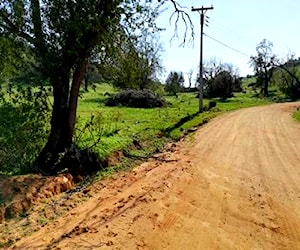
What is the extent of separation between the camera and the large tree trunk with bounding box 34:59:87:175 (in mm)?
12922

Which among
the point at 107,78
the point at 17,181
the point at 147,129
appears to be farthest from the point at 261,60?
the point at 17,181

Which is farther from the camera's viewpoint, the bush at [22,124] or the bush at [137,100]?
the bush at [137,100]

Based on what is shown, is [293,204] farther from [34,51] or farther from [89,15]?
[34,51]

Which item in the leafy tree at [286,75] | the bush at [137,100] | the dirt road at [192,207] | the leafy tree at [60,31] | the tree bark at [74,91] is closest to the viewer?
the dirt road at [192,207]

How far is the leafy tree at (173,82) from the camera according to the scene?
222 feet

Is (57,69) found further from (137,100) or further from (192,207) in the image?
(137,100)

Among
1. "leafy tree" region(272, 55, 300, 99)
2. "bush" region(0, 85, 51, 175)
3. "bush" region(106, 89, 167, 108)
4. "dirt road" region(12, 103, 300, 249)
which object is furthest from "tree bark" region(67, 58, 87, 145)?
"leafy tree" region(272, 55, 300, 99)

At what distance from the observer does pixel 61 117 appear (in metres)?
13.5

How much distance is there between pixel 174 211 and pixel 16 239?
10.4 feet

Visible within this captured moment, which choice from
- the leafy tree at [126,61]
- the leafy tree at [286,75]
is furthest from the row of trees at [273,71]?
the leafy tree at [126,61]

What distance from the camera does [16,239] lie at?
25.9 feet

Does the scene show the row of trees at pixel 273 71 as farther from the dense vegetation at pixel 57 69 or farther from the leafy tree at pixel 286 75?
the dense vegetation at pixel 57 69

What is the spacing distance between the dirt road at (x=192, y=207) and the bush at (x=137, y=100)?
2166 centimetres

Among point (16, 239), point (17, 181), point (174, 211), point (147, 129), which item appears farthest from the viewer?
point (147, 129)
